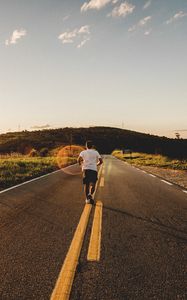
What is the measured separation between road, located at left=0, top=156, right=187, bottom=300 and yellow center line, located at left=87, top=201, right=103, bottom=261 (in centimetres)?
7

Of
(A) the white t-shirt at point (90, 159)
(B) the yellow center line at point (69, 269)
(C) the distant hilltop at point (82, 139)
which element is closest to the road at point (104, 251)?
(B) the yellow center line at point (69, 269)

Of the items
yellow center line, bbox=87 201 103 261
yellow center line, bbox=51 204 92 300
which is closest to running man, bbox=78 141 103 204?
yellow center line, bbox=87 201 103 261

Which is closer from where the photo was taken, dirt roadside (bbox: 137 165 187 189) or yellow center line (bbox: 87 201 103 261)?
yellow center line (bbox: 87 201 103 261)

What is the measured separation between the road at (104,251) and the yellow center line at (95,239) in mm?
67

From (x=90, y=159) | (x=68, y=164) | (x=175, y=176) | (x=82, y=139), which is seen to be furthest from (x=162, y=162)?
(x=82, y=139)

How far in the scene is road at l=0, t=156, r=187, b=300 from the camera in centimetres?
347

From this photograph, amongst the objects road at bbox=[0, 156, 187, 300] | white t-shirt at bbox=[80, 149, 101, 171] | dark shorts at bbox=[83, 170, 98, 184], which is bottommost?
road at bbox=[0, 156, 187, 300]

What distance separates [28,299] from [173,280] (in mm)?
1699

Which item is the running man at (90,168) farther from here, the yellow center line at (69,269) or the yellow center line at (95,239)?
the yellow center line at (69,269)

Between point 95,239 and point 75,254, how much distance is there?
82 centimetres

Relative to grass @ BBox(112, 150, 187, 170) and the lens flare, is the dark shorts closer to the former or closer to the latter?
the lens flare

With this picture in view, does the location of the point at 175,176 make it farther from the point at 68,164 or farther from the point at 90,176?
the point at 68,164

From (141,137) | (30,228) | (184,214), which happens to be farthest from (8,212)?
(141,137)

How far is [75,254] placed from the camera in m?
4.58
